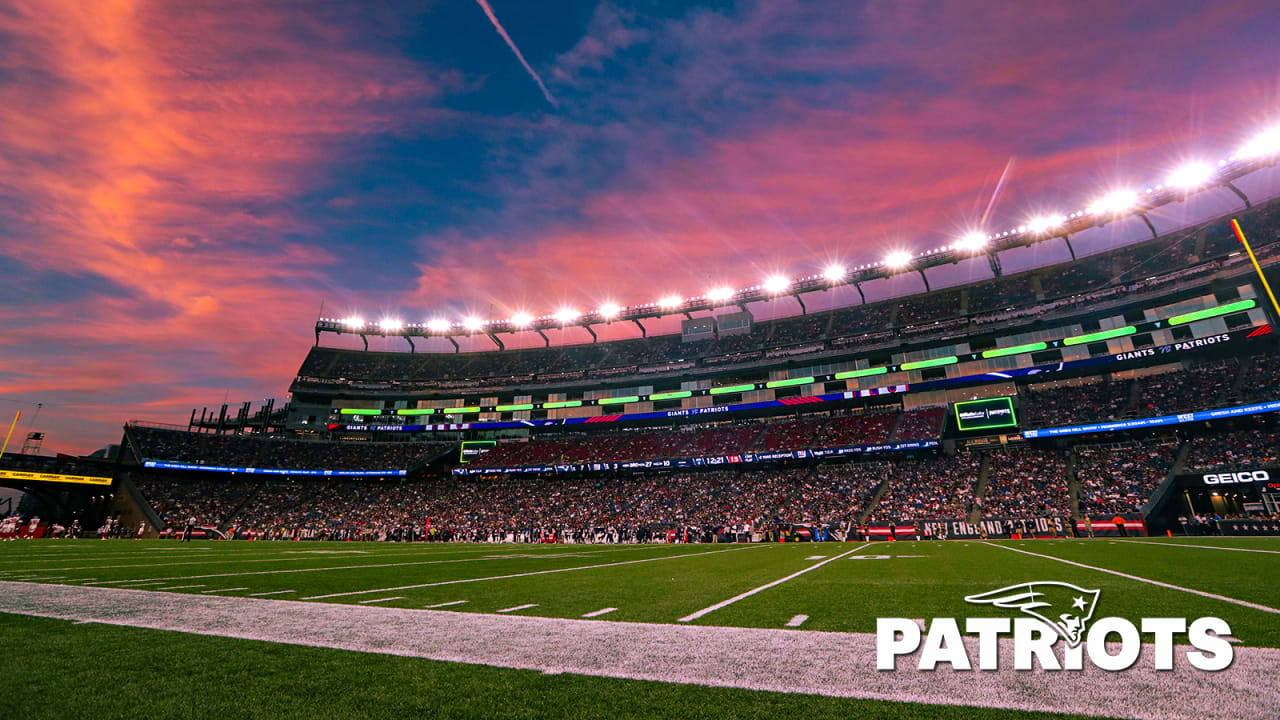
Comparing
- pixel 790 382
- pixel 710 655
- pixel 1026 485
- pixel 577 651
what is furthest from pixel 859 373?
pixel 577 651

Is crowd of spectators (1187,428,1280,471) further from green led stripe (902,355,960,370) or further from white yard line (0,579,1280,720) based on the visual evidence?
white yard line (0,579,1280,720)

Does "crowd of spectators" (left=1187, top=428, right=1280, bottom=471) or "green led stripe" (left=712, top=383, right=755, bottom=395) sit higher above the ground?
"green led stripe" (left=712, top=383, right=755, bottom=395)

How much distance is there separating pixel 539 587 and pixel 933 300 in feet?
170

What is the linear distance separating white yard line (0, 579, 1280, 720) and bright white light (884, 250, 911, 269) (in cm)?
4895

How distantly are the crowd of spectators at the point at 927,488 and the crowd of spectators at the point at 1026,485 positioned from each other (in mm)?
1139

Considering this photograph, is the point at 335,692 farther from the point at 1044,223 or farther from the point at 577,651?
the point at 1044,223

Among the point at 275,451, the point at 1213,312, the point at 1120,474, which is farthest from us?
the point at 275,451

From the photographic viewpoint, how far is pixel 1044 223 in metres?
41.6

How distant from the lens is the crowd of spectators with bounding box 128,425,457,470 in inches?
1965

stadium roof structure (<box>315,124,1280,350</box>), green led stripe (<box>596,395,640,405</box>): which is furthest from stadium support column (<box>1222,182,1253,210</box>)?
green led stripe (<box>596,395,640,405</box>)

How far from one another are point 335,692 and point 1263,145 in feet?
172

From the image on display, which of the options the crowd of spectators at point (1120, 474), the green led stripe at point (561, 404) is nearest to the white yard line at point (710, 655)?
the crowd of spectators at point (1120, 474)

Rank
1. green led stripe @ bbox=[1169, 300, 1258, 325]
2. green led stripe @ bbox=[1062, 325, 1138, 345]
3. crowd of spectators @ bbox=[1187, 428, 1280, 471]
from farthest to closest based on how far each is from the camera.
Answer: green led stripe @ bbox=[1062, 325, 1138, 345] < green led stripe @ bbox=[1169, 300, 1258, 325] < crowd of spectators @ bbox=[1187, 428, 1280, 471]

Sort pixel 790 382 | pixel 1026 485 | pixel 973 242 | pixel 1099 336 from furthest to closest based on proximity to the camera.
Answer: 1. pixel 790 382
2. pixel 973 242
3. pixel 1099 336
4. pixel 1026 485
